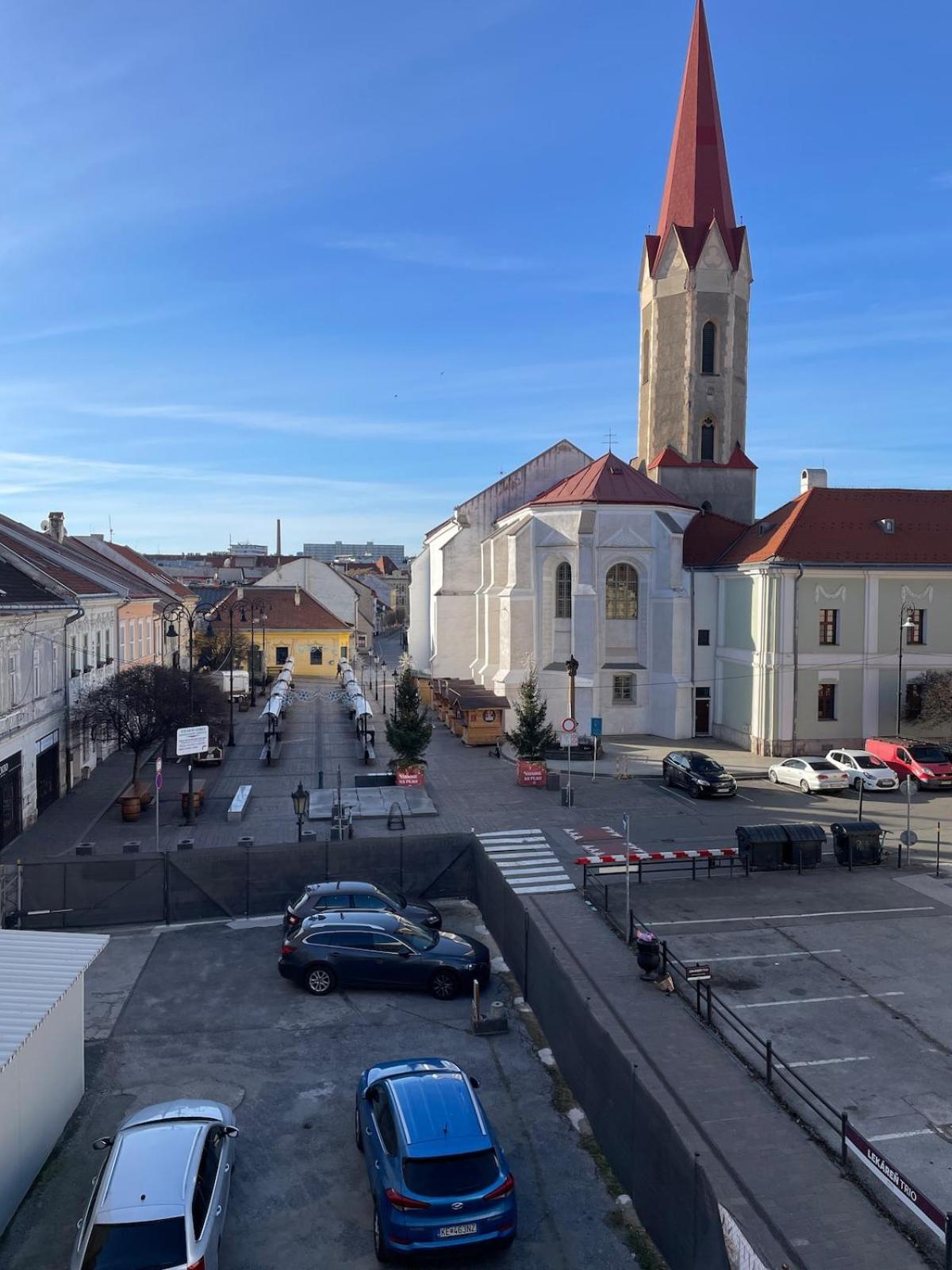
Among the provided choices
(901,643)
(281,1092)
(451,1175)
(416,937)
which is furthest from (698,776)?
(451,1175)

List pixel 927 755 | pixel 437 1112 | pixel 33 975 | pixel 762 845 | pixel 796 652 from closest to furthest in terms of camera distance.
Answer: pixel 437 1112, pixel 33 975, pixel 762 845, pixel 927 755, pixel 796 652

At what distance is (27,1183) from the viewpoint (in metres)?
10.3

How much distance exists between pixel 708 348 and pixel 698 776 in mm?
24984

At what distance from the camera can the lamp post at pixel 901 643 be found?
117 ft

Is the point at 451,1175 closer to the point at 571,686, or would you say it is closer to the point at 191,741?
the point at 191,741

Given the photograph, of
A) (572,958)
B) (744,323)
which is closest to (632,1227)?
(572,958)

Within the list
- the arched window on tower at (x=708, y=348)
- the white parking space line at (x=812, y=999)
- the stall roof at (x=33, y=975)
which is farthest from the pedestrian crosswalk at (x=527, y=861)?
the arched window on tower at (x=708, y=348)

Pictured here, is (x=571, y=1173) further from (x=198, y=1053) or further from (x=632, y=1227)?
(x=198, y=1053)

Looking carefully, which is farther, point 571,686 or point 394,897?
point 571,686

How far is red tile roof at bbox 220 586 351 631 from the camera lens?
214ft

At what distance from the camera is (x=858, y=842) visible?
71.9 feet

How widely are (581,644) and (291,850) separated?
2284cm

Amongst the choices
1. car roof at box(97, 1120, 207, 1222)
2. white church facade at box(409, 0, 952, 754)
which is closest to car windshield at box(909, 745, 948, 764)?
white church facade at box(409, 0, 952, 754)

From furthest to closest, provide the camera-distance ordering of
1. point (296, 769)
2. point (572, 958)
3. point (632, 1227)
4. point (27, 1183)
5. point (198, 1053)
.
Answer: point (296, 769) → point (572, 958) → point (198, 1053) → point (27, 1183) → point (632, 1227)
